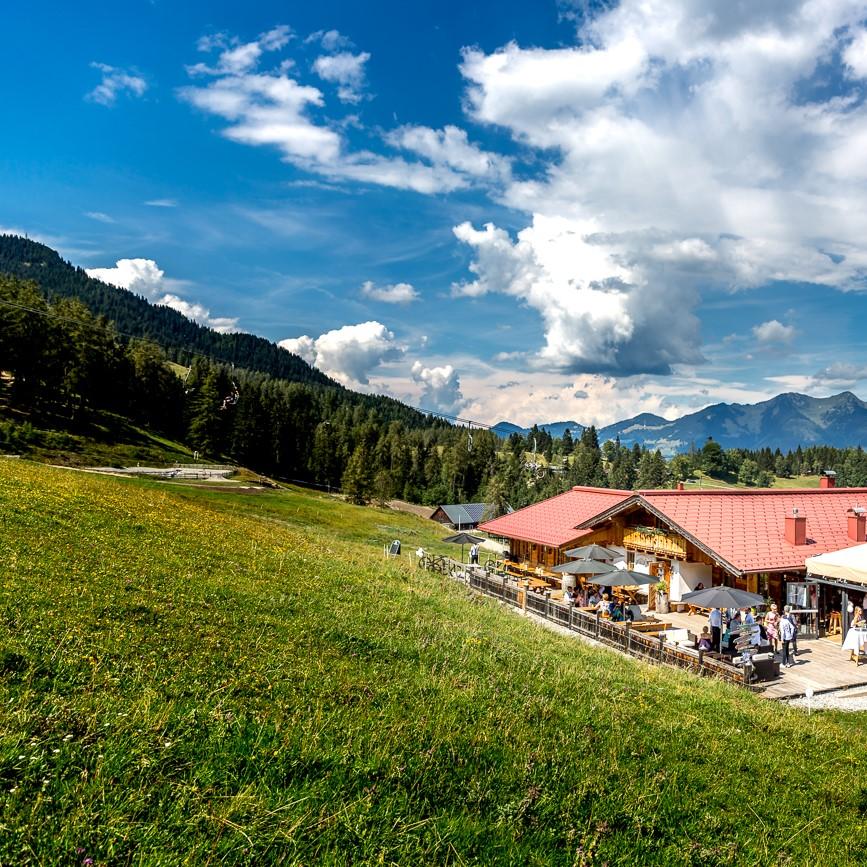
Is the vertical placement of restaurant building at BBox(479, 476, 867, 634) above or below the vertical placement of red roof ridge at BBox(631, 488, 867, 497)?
below

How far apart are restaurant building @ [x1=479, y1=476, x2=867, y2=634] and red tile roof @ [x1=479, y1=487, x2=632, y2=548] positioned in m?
0.08

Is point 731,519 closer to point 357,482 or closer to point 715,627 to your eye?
point 715,627

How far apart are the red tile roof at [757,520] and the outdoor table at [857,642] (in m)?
4.38

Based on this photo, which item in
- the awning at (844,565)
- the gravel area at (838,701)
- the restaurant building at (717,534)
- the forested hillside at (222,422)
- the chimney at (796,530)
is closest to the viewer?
the gravel area at (838,701)

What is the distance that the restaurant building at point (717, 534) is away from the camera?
84.8 ft

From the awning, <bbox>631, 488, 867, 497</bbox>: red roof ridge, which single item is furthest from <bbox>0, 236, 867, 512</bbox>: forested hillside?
the awning

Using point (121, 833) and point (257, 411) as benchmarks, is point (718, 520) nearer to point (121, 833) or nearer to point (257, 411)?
point (121, 833)

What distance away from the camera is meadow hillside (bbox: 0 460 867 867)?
4.94 m

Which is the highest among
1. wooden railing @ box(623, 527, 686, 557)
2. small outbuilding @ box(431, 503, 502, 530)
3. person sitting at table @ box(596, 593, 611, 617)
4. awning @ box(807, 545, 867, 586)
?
awning @ box(807, 545, 867, 586)

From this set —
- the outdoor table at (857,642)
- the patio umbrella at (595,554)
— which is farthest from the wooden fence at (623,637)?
the outdoor table at (857,642)

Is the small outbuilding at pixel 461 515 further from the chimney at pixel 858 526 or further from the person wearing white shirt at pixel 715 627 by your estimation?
the person wearing white shirt at pixel 715 627

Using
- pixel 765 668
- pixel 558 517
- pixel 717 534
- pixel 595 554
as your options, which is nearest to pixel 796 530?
pixel 717 534

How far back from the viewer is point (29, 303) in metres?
70.2

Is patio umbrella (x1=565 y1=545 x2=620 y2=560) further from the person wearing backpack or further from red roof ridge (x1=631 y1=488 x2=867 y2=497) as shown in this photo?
the person wearing backpack
